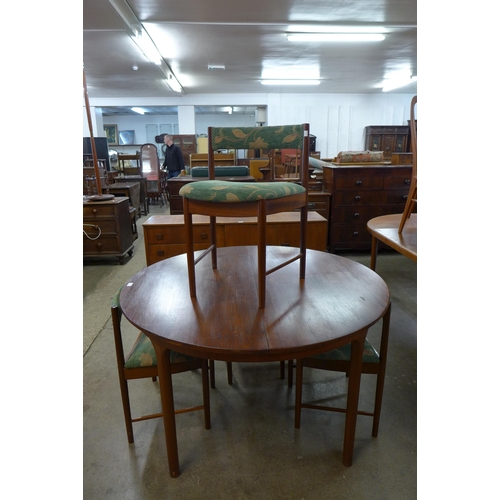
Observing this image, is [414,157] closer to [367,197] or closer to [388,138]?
[367,197]

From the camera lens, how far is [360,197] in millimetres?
3508

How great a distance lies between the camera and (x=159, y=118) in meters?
14.2

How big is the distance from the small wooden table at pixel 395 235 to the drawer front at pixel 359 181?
932 millimetres

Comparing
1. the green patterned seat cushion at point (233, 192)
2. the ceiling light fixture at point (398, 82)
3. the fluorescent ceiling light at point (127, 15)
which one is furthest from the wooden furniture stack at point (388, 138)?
the green patterned seat cushion at point (233, 192)

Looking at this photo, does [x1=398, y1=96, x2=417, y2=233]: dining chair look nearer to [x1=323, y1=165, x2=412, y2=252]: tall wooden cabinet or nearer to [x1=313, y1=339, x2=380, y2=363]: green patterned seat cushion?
[x1=313, y1=339, x2=380, y2=363]: green patterned seat cushion

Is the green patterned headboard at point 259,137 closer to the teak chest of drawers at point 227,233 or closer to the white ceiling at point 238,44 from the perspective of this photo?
the teak chest of drawers at point 227,233

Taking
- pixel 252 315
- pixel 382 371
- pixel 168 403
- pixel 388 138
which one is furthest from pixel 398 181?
pixel 388 138

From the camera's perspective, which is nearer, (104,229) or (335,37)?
(104,229)

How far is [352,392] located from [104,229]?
10.00ft

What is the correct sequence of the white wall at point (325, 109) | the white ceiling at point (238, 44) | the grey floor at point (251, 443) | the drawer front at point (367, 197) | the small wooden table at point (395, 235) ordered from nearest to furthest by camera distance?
the grey floor at point (251, 443), the small wooden table at point (395, 235), the drawer front at point (367, 197), the white ceiling at point (238, 44), the white wall at point (325, 109)

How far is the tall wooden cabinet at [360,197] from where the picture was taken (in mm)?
3451
